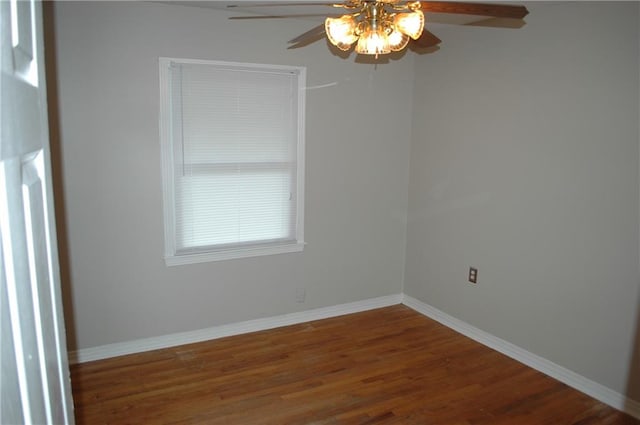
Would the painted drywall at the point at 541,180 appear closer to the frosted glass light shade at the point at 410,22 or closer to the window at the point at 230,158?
the window at the point at 230,158

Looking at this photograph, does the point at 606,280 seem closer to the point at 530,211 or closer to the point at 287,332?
the point at 530,211

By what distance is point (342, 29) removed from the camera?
6.64 ft

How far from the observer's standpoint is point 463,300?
148 inches

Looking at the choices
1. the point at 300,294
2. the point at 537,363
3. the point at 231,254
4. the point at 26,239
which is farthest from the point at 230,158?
the point at 26,239

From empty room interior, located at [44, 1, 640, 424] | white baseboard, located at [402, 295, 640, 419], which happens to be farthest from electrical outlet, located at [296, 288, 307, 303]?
white baseboard, located at [402, 295, 640, 419]

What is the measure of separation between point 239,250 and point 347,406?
1424mm

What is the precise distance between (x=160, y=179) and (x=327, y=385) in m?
1.76

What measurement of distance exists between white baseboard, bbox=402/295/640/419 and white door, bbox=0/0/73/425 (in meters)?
2.97

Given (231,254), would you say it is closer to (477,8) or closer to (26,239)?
(477,8)

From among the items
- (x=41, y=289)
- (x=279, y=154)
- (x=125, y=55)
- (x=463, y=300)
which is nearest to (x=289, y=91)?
(x=279, y=154)

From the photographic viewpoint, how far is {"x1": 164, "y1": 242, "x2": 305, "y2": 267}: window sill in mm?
3375

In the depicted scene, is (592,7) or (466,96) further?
(466,96)

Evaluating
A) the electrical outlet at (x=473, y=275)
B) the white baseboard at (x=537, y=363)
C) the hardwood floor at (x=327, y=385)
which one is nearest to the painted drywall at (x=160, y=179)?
the hardwood floor at (x=327, y=385)

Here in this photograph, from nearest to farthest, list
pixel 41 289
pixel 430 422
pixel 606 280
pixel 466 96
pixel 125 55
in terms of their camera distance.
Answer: pixel 41 289 < pixel 430 422 < pixel 606 280 < pixel 125 55 < pixel 466 96
